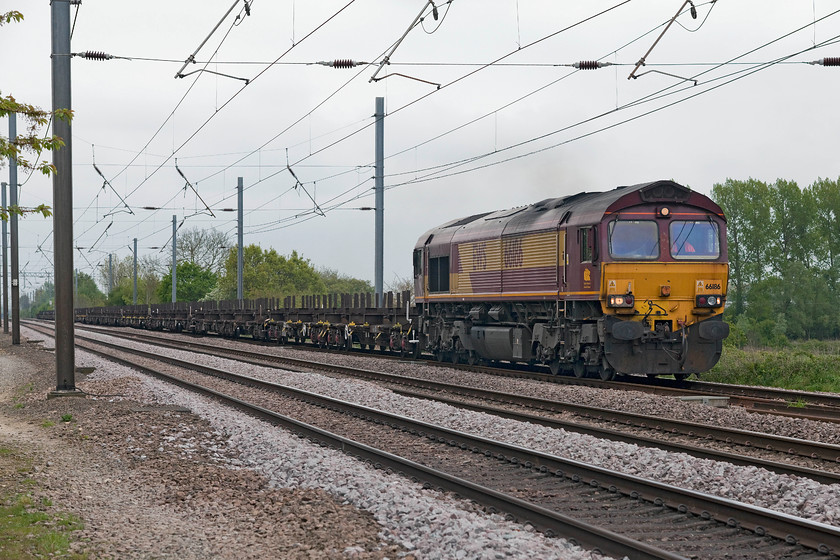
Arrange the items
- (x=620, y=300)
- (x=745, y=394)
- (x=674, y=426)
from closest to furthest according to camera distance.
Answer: (x=674, y=426)
(x=745, y=394)
(x=620, y=300)

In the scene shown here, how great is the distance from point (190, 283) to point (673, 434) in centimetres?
8903

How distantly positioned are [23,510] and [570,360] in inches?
512

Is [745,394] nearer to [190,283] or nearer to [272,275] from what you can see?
[272,275]

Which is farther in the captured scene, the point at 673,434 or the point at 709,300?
the point at 709,300

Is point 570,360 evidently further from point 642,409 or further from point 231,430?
point 231,430

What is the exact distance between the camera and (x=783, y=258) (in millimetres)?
63344

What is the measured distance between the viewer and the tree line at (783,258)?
57.6m

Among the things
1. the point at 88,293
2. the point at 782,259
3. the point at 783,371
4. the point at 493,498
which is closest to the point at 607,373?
the point at 783,371

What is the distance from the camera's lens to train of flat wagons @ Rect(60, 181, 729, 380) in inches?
704

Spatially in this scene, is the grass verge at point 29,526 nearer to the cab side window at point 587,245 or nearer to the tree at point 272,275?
the cab side window at point 587,245

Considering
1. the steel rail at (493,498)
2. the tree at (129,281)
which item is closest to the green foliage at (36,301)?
the tree at (129,281)

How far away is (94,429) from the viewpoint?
43.4 feet

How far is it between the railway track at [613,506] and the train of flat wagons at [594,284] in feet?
24.9

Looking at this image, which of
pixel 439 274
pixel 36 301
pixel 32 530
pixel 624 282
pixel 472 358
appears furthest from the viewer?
pixel 36 301
